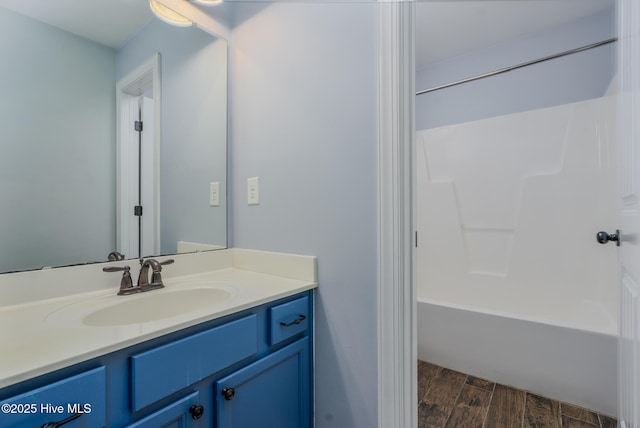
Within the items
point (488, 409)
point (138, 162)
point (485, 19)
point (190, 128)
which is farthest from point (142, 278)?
point (485, 19)

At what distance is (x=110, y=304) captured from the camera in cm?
91

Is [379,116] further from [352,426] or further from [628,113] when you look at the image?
[352,426]

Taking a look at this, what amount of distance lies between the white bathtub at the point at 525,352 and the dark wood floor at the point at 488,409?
2.1 inches

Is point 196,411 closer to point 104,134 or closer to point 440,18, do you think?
point 104,134

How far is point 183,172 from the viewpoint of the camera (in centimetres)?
134

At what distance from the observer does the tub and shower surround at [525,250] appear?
1484mm

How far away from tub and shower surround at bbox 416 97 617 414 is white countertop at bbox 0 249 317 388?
1134 mm

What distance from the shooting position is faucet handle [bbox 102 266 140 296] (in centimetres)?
101

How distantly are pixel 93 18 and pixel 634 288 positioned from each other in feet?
6.22

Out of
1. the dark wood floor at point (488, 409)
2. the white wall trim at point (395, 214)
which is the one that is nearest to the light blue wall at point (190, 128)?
the white wall trim at point (395, 214)

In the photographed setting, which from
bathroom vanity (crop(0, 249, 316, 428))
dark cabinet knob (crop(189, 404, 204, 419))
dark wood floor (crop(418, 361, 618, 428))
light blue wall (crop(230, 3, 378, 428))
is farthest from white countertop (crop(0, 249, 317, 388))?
dark wood floor (crop(418, 361, 618, 428))

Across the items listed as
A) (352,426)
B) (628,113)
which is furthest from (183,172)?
(628,113)

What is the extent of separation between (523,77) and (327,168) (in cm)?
196

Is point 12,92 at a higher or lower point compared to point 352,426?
higher
